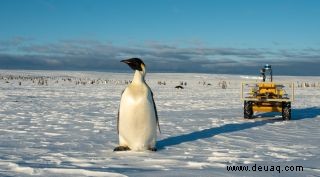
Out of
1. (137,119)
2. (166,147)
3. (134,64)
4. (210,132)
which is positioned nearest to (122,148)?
(137,119)

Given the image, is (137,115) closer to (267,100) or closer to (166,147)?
(166,147)

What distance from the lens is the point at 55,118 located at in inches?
518

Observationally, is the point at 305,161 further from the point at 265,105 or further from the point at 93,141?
the point at 265,105

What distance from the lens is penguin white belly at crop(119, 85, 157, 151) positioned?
7.57 metres

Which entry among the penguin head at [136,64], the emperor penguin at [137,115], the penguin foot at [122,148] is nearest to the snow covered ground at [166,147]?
the penguin foot at [122,148]

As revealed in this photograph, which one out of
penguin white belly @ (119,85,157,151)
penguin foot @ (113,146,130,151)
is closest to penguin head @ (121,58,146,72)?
penguin white belly @ (119,85,157,151)

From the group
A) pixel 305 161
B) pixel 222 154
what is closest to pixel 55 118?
pixel 222 154

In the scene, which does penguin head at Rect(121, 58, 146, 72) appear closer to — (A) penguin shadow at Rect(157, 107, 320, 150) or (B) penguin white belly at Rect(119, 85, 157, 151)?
(B) penguin white belly at Rect(119, 85, 157, 151)

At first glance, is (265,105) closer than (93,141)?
No

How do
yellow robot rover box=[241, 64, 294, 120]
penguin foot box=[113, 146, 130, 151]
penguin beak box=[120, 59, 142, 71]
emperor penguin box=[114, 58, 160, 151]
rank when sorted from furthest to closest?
yellow robot rover box=[241, 64, 294, 120], penguin foot box=[113, 146, 130, 151], emperor penguin box=[114, 58, 160, 151], penguin beak box=[120, 59, 142, 71]

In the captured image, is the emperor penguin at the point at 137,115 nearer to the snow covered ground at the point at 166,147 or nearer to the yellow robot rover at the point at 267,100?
the snow covered ground at the point at 166,147

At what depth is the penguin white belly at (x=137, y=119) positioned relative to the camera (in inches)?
298

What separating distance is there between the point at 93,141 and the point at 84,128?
2093 millimetres

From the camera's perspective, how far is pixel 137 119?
25.0 feet
